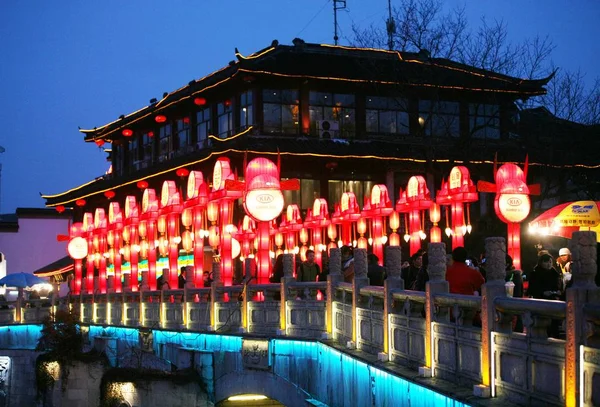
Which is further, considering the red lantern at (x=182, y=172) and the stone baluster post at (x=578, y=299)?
the red lantern at (x=182, y=172)

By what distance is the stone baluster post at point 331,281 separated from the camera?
13703mm

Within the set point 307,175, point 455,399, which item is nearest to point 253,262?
point 455,399

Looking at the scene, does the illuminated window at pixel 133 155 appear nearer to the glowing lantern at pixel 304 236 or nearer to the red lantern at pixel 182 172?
the red lantern at pixel 182 172

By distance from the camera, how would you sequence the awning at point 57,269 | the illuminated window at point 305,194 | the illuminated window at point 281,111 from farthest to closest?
the awning at point 57,269
the illuminated window at point 281,111
the illuminated window at point 305,194

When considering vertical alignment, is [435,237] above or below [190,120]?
below

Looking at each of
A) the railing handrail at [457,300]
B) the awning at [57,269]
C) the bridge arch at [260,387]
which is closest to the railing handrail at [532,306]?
the railing handrail at [457,300]

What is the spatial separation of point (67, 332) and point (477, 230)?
15.9m

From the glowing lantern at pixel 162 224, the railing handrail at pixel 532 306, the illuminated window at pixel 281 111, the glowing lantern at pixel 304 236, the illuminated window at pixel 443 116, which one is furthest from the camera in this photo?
the illuminated window at pixel 443 116

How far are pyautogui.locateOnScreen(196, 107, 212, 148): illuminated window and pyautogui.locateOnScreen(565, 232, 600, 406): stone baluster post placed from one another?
1161 inches

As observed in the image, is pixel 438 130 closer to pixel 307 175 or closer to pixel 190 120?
pixel 307 175

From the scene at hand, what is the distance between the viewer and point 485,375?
317 inches

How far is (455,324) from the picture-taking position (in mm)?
8820

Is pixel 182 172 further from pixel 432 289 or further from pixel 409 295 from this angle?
pixel 432 289

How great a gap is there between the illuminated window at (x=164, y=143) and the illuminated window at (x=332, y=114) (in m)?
8.10
